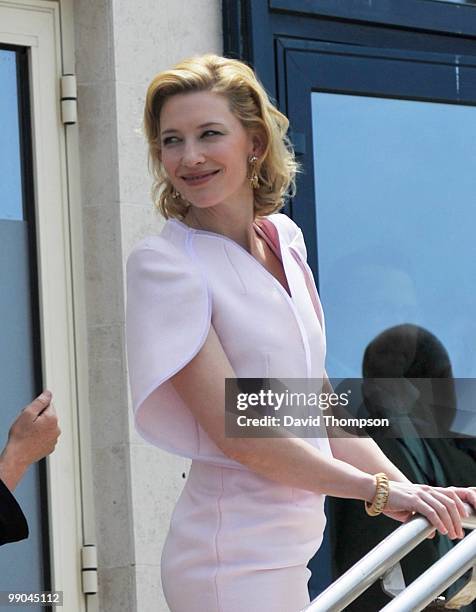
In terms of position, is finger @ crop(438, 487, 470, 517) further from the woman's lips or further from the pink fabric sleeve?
the woman's lips

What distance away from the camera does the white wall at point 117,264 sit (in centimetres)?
456

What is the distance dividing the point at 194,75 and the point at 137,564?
5.44ft

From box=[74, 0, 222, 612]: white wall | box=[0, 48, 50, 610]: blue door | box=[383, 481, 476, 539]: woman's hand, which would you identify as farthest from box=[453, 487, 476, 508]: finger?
→ box=[0, 48, 50, 610]: blue door

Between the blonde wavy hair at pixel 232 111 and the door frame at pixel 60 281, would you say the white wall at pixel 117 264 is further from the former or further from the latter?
the blonde wavy hair at pixel 232 111

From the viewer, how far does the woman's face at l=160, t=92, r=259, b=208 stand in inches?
131

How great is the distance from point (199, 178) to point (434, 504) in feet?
2.69

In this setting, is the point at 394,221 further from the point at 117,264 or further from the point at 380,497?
the point at 380,497

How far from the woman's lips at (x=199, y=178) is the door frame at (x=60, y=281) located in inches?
53.4

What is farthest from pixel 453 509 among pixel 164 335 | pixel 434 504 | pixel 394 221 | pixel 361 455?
pixel 394 221

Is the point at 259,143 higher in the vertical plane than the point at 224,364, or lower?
higher

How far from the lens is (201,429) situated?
124 inches

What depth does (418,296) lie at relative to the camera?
17.2ft

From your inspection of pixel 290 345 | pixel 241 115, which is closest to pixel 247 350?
pixel 290 345

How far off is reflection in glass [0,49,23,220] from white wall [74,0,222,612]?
0.18 m
